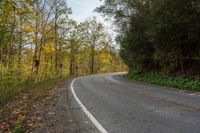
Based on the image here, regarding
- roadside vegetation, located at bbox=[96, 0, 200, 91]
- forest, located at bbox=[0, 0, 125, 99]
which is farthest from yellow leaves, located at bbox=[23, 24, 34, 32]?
roadside vegetation, located at bbox=[96, 0, 200, 91]

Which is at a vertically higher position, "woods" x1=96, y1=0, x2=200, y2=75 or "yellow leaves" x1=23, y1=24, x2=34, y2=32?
"yellow leaves" x1=23, y1=24, x2=34, y2=32

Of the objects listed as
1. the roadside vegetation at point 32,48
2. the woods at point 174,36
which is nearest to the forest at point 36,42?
the roadside vegetation at point 32,48

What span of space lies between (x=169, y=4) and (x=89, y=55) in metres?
52.8

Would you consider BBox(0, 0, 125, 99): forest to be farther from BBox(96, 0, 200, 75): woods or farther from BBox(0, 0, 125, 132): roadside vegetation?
BBox(96, 0, 200, 75): woods

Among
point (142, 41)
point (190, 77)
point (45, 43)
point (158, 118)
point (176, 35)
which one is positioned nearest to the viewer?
point (158, 118)

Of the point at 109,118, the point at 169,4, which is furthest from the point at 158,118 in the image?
the point at 169,4

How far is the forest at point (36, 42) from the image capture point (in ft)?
78.7

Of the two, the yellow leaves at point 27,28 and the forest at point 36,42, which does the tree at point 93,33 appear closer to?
the forest at point 36,42

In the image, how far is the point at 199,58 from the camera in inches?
897

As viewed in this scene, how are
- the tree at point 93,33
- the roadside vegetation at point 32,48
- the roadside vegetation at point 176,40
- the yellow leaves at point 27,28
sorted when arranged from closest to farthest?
the roadside vegetation at point 32,48, the roadside vegetation at point 176,40, the yellow leaves at point 27,28, the tree at point 93,33

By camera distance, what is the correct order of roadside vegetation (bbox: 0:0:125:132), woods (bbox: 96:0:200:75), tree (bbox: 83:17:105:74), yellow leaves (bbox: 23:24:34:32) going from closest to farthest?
roadside vegetation (bbox: 0:0:125:132) < woods (bbox: 96:0:200:75) < yellow leaves (bbox: 23:24:34:32) < tree (bbox: 83:17:105:74)

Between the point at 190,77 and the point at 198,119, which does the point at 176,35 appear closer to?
the point at 190,77

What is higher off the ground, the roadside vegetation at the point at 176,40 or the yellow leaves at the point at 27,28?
the yellow leaves at the point at 27,28

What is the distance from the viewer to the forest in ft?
78.7
